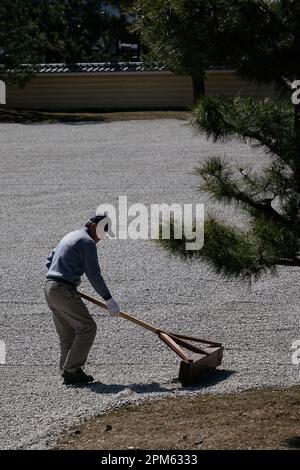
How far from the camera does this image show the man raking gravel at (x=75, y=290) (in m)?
7.45

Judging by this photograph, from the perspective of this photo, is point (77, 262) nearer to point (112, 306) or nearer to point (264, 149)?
point (112, 306)

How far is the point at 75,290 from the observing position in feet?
24.8

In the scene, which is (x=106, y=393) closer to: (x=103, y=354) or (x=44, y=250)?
(x=103, y=354)

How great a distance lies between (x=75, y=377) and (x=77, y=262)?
996 mm

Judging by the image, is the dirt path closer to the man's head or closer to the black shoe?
the black shoe

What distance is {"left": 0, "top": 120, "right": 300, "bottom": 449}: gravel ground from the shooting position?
727 centimetres

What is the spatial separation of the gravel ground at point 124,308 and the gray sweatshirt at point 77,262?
92cm

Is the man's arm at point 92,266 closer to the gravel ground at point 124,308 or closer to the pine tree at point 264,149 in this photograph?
the gravel ground at point 124,308

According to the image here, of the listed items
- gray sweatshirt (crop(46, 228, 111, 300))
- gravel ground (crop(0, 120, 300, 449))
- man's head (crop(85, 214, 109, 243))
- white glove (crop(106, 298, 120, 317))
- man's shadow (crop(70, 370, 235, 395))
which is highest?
man's head (crop(85, 214, 109, 243))

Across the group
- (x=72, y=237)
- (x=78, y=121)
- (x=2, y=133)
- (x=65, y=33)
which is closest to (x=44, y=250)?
(x=72, y=237)

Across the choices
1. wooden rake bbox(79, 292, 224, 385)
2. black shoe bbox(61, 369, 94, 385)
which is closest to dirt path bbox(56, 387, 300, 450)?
wooden rake bbox(79, 292, 224, 385)

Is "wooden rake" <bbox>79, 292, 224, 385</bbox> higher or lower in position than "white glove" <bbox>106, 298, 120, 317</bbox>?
lower

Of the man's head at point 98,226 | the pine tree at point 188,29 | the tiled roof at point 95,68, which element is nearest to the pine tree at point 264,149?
the pine tree at point 188,29

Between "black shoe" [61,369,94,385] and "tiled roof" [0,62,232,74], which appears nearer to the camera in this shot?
"black shoe" [61,369,94,385]
